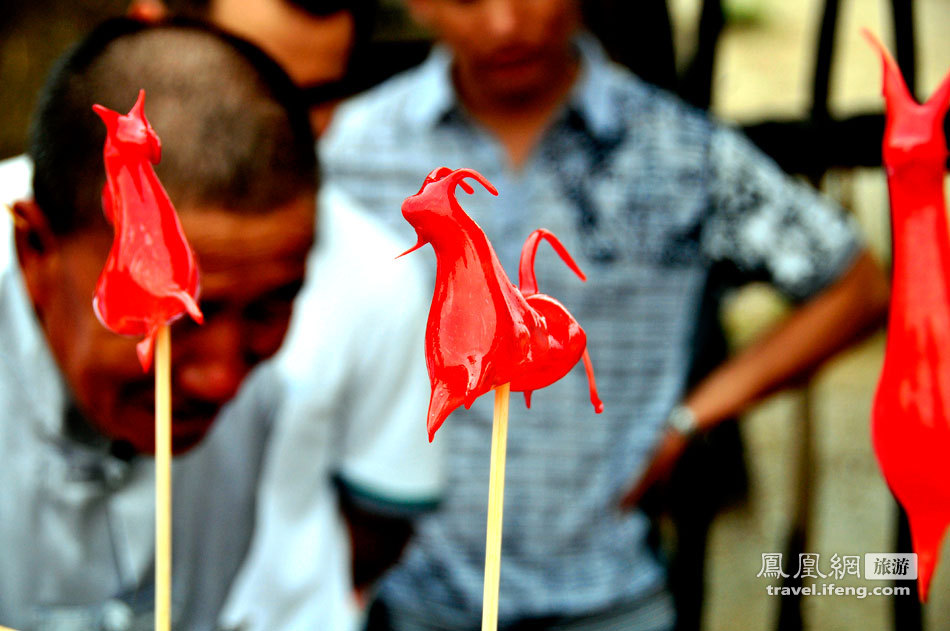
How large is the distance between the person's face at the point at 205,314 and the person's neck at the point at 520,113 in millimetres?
643

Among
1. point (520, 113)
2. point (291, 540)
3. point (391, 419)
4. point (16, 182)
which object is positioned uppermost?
point (520, 113)

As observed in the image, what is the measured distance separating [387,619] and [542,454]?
370mm

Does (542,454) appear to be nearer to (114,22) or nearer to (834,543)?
(114,22)

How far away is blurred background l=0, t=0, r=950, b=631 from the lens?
1.51 metres

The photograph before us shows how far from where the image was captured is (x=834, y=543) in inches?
114

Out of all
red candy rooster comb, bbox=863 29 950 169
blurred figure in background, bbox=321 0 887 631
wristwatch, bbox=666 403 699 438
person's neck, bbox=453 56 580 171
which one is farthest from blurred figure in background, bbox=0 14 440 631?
red candy rooster comb, bbox=863 29 950 169

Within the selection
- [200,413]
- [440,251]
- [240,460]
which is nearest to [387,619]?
[240,460]

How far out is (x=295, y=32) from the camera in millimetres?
1417

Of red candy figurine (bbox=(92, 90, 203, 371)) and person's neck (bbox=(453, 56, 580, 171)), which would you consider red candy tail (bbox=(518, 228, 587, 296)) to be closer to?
red candy figurine (bbox=(92, 90, 203, 371))

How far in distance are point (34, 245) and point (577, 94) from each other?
2.85 ft

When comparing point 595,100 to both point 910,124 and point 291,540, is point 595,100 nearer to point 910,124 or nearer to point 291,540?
point 291,540

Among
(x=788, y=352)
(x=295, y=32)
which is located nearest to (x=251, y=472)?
(x=295, y=32)

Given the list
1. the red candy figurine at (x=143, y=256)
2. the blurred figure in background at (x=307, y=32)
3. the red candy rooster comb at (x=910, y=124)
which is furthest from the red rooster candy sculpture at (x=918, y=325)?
the blurred figure in background at (x=307, y=32)

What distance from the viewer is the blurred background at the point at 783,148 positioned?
59.5 inches
